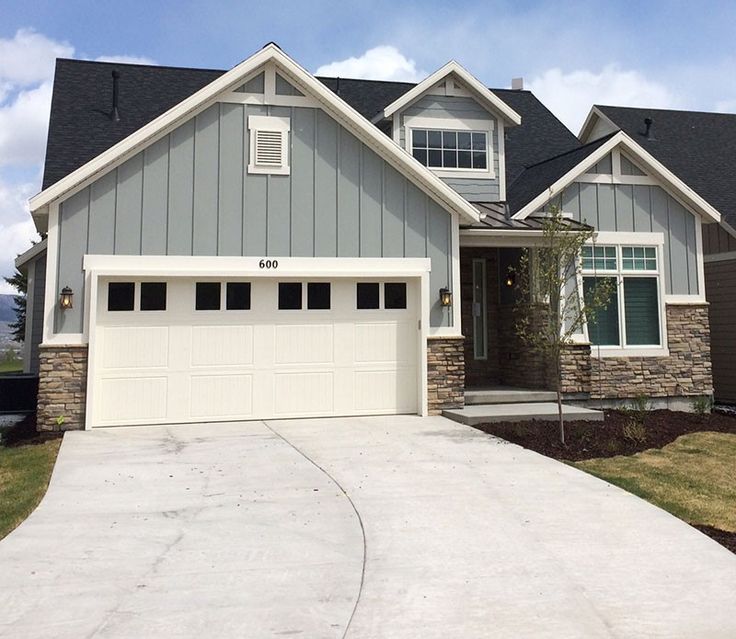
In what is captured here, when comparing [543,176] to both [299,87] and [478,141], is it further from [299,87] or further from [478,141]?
[299,87]

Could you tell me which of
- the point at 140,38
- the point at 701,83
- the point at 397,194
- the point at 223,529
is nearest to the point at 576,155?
the point at 397,194

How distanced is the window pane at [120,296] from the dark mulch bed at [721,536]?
8247mm

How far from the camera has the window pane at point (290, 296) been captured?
33.6 ft

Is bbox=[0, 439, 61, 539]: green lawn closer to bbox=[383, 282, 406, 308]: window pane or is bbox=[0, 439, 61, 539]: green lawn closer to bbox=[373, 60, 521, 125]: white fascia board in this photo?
bbox=[383, 282, 406, 308]: window pane

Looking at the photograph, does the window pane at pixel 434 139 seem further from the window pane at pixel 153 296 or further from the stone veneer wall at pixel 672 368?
the window pane at pixel 153 296

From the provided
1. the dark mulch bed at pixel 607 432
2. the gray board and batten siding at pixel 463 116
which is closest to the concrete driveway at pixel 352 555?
the dark mulch bed at pixel 607 432

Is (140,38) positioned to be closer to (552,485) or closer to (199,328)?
(199,328)

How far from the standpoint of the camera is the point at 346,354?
10398 mm

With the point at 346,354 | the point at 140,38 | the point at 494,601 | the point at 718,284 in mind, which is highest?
the point at 140,38

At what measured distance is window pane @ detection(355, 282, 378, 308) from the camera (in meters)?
10.5

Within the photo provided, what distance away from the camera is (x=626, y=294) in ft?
39.7

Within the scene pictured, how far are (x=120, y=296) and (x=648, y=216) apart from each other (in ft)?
33.8

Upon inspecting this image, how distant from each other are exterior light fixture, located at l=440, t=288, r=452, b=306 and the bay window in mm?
3107

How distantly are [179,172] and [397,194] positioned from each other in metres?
3.65
